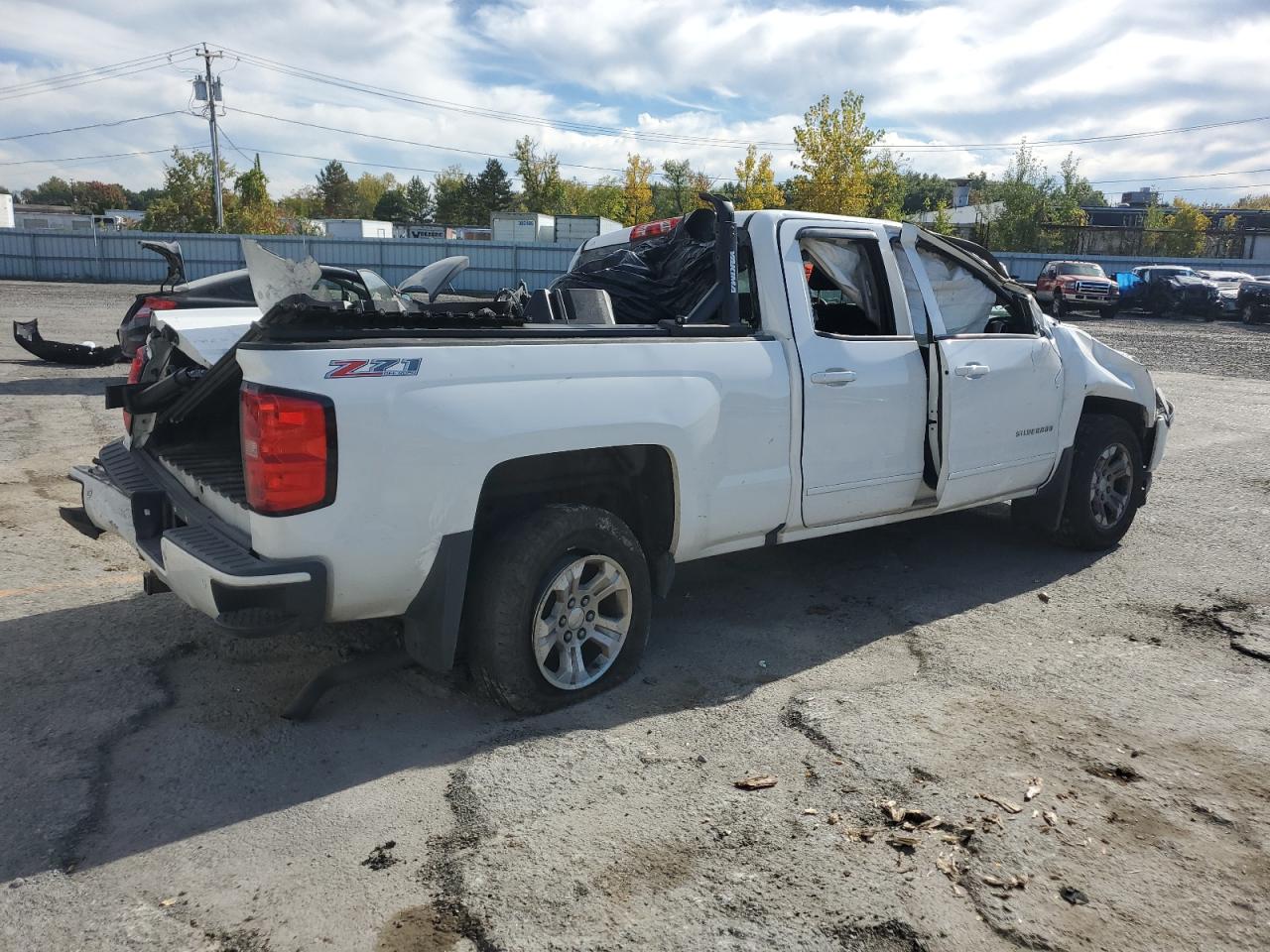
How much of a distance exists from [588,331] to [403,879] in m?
2.06

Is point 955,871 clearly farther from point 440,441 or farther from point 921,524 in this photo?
point 921,524

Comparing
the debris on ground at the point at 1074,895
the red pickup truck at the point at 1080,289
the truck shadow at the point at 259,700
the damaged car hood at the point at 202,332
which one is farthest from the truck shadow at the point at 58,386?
the red pickup truck at the point at 1080,289

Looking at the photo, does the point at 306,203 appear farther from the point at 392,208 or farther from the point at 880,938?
the point at 880,938

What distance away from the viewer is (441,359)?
127 inches

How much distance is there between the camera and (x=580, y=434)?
3.54m

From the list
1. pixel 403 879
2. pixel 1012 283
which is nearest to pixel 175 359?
pixel 403 879

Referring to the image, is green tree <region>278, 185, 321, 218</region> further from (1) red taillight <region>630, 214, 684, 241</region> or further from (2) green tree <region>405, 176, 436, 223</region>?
(1) red taillight <region>630, 214, 684, 241</region>

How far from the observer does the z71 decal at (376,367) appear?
302cm

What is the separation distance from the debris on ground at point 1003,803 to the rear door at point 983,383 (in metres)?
2.06

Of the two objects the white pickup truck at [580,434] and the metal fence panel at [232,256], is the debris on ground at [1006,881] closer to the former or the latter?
the white pickup truck at [580,434]

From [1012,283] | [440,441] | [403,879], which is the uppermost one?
[1012,283]

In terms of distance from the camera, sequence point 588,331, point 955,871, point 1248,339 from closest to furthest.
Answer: point 955,871 → point 588,331 → point 1248,339

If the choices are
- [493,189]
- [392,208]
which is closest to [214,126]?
[493,189]

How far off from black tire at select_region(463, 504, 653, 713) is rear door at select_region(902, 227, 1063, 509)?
2.11 m
